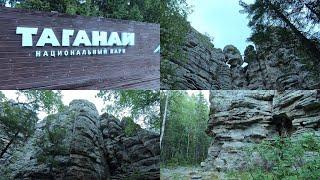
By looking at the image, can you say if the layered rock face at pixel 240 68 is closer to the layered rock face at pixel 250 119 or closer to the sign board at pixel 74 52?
the layered rock face at pixel 250 119

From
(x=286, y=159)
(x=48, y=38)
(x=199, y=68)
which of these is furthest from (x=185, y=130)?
(x=199, y=68)

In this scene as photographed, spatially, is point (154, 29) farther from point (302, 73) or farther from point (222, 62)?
point (222, 62)

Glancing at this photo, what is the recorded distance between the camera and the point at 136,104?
5.09 meters

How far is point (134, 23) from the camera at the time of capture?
5.20m

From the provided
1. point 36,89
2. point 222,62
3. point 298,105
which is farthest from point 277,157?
point 222,62

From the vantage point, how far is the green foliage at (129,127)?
16.6ft

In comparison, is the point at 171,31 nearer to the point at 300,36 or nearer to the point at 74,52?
the point at 300,36

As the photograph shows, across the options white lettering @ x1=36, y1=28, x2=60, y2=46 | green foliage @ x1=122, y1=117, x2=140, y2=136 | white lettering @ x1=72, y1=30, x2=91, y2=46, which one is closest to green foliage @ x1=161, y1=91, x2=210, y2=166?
green foliage @ x1=122, y1=117, x2=140, y2=136

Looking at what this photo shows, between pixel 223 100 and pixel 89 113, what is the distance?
166cm

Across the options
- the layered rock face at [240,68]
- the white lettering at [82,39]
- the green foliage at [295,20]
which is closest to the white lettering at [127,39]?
the white lettering at [82,39]

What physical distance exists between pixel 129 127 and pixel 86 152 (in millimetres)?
599

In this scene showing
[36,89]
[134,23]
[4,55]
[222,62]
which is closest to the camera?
[4,55]

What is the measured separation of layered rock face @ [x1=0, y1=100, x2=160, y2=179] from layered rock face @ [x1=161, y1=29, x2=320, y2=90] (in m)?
2.98

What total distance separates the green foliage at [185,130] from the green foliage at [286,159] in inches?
20.5
